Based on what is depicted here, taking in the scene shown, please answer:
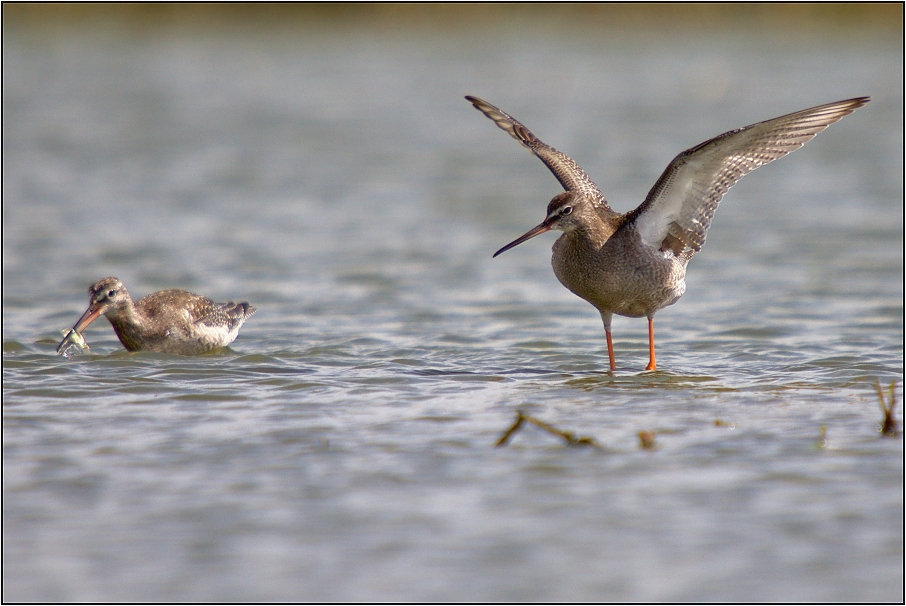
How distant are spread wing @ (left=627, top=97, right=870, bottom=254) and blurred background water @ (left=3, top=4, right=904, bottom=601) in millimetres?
997

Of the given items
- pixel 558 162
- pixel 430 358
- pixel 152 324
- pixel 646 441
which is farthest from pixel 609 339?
pixel 152 324

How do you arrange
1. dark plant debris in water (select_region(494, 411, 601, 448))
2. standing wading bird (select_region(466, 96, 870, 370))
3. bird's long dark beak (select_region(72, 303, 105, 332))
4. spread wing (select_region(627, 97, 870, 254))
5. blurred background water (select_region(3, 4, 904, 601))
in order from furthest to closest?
bird's long dark beak (select_region(72, 303, 105, 332))
standing wading bird (select_region(466, 96, 870, 370))
spread wing (select_region(627, 97, 870, 254))
dark plant debris in water (select_region(494, 411, 601, 448))
blurred background water (select_region(3, 4, 904, 601))

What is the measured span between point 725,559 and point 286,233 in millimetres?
10377

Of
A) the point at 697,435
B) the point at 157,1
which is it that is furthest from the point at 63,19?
the point at 697,435

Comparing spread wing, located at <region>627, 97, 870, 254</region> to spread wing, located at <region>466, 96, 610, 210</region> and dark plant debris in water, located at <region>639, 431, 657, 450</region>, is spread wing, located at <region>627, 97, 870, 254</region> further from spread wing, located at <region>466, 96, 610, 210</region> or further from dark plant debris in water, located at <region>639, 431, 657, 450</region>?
dark plant debris in water, located at <region>639, 431, 657, 450</region>

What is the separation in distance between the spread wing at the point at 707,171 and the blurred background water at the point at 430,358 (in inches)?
39.3

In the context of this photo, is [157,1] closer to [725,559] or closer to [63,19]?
[63,19]

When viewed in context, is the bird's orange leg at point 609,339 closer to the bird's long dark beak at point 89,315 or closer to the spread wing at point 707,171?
the spread wing at point 707,171

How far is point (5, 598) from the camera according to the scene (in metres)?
4.69

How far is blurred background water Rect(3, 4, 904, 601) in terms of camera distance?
496 cm

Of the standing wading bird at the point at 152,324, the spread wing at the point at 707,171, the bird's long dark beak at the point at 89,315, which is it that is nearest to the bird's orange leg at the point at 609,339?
the spread wing at the point at 707,171

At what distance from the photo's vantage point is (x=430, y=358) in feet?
29.6

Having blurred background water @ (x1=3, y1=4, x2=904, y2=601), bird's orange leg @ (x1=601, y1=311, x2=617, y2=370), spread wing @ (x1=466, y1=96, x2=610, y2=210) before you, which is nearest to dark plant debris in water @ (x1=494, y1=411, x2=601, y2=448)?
blurred background water @ (x1=3, y1=4, x2=904, y2=601)

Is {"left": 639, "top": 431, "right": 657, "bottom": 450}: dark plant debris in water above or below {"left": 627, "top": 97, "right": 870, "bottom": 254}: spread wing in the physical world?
below
